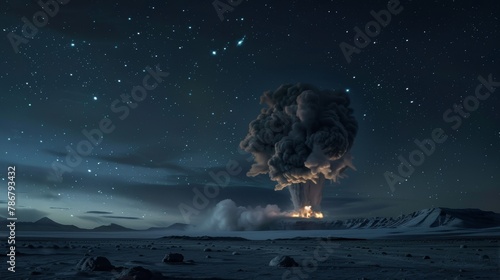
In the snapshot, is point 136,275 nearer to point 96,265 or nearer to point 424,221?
point 96,265

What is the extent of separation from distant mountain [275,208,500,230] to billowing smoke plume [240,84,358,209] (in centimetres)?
848

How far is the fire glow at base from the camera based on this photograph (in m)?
93.5

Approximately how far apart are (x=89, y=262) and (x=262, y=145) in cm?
7563

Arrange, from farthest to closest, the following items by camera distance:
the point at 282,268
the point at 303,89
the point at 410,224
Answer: the point at 410,224
the point at 303,89
the point at 282,268

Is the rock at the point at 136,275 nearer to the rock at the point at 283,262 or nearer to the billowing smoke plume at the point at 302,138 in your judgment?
the rock at the point at 283,262

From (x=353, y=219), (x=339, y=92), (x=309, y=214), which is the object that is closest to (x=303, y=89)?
(x=339, y=92)

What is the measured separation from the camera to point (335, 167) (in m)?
86.7

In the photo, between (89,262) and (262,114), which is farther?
(262,114)

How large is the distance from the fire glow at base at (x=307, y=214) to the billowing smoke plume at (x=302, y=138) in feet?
3.73

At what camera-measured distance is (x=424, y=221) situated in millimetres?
109562

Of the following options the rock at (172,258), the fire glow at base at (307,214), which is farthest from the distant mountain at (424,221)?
the rock at (172,258)

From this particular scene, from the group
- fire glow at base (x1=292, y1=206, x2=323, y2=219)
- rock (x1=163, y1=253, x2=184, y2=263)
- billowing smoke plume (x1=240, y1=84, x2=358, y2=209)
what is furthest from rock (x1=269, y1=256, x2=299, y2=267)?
fire glow at base (x1=292, y1=206, x2=323, y2=219)

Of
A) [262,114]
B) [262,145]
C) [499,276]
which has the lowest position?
[499,276]

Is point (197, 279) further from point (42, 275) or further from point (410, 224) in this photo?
point (410, 224)
